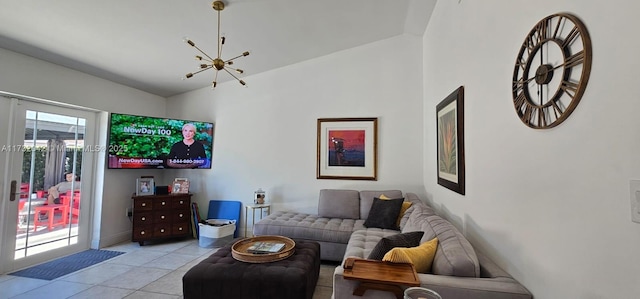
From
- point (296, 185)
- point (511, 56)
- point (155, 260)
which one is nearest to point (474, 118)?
point (511, 56)

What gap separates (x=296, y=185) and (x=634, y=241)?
375 cm

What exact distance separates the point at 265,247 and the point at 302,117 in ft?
7.82

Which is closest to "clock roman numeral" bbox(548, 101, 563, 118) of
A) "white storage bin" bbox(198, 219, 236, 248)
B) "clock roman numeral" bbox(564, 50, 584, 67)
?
"clock roman numeral" bbox(564, 50, 584, 67)

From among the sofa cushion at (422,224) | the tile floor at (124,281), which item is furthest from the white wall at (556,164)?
the tile floor at (124,281)

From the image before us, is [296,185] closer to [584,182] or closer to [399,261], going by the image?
[399,261]

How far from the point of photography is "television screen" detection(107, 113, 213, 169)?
3826 mm

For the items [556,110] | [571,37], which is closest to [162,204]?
[556,110]

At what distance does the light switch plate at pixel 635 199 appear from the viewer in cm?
77

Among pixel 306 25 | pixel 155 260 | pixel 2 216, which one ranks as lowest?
pixel 155 260

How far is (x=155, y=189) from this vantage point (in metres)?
4.16

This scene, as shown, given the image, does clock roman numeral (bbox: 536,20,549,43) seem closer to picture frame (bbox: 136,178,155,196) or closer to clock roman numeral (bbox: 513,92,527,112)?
clock roman numeral (bbox: 513,92,527,112)

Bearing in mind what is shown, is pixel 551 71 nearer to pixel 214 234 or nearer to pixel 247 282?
pixel 247 282

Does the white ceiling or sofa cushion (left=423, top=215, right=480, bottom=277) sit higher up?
the white ceiling

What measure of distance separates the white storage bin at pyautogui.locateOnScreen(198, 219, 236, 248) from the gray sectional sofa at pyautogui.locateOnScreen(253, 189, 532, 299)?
84 centimetres
